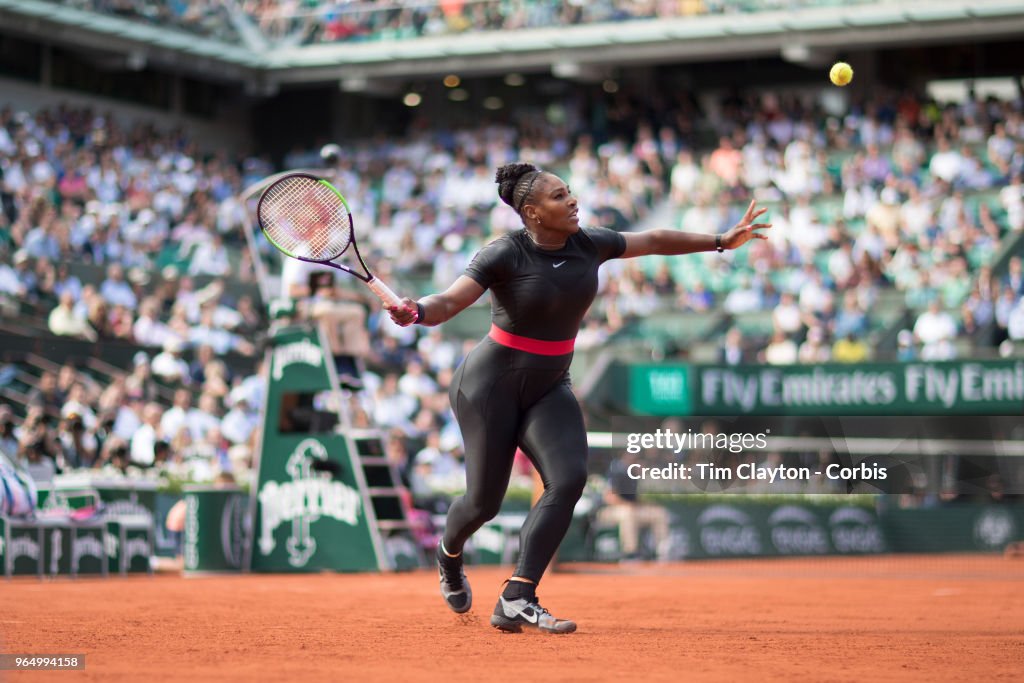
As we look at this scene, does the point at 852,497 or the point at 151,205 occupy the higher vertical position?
the point at 151,205

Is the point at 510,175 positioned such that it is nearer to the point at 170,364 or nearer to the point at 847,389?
the point at 847,389

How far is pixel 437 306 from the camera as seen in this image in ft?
23.8

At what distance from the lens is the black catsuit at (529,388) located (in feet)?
25.7

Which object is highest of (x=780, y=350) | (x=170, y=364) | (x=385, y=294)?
(x=385, y=294)

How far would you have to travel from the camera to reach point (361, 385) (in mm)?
15242

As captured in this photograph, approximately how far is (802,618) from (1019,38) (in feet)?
68.4

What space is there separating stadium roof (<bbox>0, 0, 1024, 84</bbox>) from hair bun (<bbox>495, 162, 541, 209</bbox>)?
20.2 metres

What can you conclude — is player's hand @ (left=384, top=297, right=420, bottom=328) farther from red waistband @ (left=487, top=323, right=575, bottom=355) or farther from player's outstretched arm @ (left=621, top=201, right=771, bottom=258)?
player's outstretched arm @ (left=621, top=201, right=771, bottom=258)

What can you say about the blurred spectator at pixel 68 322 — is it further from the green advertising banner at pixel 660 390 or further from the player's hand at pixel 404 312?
the player's hand at pixel 404 312

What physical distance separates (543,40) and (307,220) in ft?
73.8

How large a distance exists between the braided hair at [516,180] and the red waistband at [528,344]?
0.66 meters

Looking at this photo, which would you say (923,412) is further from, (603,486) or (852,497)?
(603,486)

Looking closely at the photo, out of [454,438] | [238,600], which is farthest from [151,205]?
[238,600]

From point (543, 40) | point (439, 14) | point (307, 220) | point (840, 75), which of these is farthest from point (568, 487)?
point (439, 14)
